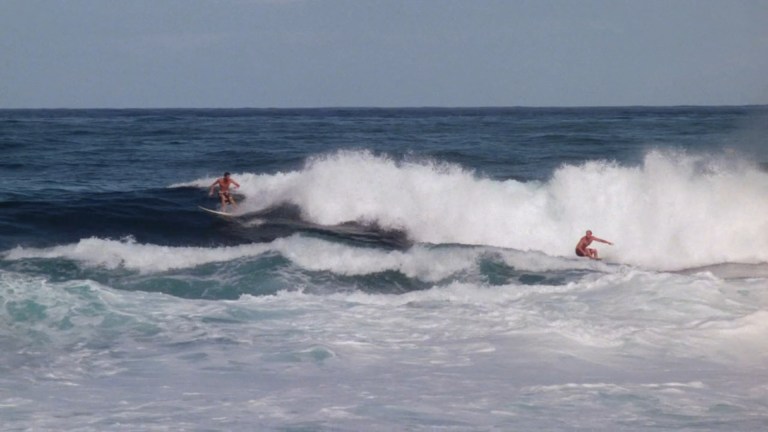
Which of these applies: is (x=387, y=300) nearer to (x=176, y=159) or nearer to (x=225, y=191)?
(x=225, y=191)

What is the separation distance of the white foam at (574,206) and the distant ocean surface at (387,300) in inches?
2.2

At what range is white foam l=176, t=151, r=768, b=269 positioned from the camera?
747 inches

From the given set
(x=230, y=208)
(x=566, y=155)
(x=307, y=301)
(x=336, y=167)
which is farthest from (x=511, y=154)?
(x=307, y=301)

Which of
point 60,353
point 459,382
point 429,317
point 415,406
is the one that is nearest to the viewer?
point 415,406

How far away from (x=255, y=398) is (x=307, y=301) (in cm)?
467

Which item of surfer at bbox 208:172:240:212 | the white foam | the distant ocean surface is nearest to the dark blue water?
the distant ocean surface

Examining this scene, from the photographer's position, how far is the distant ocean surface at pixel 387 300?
8.59m

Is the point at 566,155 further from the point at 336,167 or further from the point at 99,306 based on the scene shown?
the point at 99,306

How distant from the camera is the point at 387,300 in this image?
534 inches

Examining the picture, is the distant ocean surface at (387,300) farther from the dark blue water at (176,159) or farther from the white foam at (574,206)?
the dark blue water at (176,159)

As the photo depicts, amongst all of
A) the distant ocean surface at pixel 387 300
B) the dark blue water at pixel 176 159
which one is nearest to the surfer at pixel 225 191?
the distant ocean surface at pixel 387 300

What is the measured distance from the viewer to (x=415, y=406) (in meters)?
8.52

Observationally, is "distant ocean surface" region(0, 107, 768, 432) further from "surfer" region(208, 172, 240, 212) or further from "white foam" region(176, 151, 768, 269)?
"surfer" region(208, 172, 240, 212)

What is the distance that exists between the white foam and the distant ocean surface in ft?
0.18
